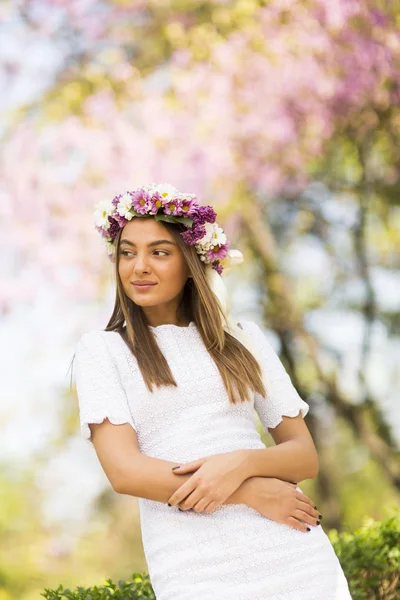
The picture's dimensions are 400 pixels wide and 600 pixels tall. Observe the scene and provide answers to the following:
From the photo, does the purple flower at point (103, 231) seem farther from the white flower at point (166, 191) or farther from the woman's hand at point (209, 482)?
the woman's hand at point (209, 482)

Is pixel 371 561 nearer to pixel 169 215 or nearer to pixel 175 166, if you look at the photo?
pixel 169 215

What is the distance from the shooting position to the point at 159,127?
20.3 ft

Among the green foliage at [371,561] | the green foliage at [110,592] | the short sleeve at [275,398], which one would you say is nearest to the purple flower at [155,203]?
the short sleeve at [275,398]

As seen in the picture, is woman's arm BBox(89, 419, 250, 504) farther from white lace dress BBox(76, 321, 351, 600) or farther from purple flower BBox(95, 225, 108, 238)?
purple flower BBox(95, 225, 108, 238)

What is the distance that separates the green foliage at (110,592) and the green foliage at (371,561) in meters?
0.64

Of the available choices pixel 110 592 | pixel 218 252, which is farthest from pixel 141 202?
pixel 110 592

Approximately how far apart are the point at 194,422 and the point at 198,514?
0.21 meters

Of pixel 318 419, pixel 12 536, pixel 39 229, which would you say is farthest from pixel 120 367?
pixel 318 419

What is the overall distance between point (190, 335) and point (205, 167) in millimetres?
4394

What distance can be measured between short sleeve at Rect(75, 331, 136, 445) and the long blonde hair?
74mm

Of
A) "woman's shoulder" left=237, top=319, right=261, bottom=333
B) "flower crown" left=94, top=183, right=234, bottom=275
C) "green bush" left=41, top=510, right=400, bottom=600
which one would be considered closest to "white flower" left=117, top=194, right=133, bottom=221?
"flower crown" left=94, top=183, right=234, bottom=275

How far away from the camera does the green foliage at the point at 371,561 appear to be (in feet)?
8.50

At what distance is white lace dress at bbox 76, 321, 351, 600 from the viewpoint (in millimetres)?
1683

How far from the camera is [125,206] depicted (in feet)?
6.50
